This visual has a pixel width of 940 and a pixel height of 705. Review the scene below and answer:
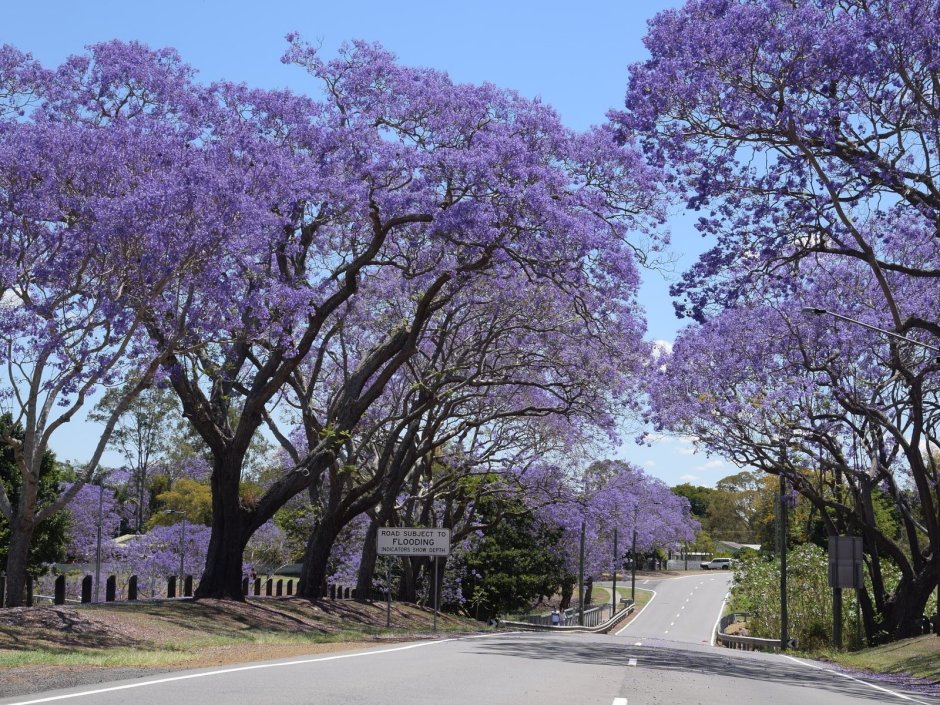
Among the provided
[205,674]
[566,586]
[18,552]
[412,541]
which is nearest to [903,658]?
[412,541]

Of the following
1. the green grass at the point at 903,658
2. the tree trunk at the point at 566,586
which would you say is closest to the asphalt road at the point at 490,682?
the green grass at the point at 903,658

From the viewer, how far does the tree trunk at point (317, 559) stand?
29625 millimetres

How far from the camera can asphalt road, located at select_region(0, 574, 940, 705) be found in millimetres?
10273

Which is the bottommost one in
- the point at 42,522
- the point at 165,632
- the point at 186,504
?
the point at 165,632

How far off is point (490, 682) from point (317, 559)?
58.5ft

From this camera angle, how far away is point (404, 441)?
31.7 metres

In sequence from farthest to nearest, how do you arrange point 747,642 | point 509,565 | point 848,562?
point 509,565
point 747,642
point 848,562

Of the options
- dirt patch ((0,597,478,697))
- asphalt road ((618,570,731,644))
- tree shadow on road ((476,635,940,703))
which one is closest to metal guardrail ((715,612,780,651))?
asphalt road ((618,570,731,644))

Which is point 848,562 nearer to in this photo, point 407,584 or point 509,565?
point 407,584

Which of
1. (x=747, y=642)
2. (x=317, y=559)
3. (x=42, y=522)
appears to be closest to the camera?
(x=317, y=559)

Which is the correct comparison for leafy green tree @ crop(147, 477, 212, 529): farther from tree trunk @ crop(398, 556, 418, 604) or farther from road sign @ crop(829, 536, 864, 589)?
road sign @ crop(829, 536, 864, 589)

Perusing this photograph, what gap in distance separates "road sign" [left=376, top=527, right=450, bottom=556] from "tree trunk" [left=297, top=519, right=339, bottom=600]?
9.17 ft

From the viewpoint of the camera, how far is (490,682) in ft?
41.4

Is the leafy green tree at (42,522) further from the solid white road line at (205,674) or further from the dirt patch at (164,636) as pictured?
the solid white road line at (205,674)
